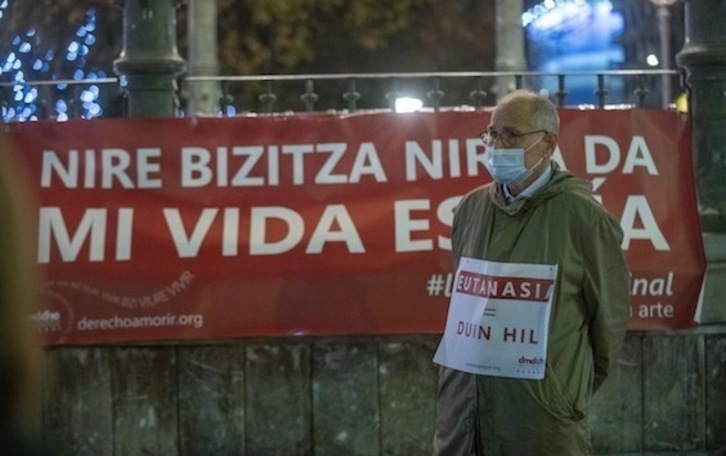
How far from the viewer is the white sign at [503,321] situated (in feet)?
12.7

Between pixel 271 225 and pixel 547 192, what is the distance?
214cm

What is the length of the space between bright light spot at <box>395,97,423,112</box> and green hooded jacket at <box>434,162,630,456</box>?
86.6 inches

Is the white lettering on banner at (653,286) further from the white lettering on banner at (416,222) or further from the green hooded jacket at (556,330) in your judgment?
the green hooded jacket at (556,330)

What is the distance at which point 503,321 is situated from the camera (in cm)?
398

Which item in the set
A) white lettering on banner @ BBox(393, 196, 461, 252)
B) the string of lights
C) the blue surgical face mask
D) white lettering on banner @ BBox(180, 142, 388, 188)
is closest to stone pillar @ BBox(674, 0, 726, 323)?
white lettering on banner @ BBox(393, 196, 461, 252)

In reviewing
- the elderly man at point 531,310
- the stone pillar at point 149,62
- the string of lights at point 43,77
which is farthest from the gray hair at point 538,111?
the stone pillar at point 149,62

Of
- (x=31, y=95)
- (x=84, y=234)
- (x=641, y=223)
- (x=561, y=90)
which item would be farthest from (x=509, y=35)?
(x=84, y=234)

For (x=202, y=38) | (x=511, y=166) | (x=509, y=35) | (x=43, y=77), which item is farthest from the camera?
(x=43, y=77)

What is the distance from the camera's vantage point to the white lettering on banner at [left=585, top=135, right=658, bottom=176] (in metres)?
6.05

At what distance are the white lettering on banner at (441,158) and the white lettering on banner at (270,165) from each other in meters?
0.16

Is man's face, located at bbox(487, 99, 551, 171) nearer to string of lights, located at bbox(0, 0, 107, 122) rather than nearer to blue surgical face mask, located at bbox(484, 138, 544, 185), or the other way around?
blue surgical face mask, located at bbox(484, 138, 544, 185)

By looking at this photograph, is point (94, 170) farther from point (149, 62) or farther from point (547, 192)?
point (547, 192)

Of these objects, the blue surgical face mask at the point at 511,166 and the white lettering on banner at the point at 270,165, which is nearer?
the blue surgical face mask at the point at 511,166

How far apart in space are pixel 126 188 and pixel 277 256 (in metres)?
0.75
